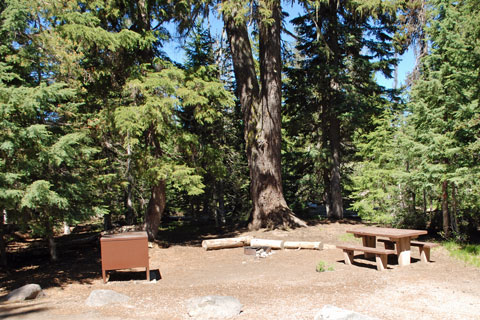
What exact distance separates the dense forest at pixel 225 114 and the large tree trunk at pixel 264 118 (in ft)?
0.18

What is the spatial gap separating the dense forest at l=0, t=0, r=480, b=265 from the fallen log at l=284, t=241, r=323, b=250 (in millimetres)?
2633

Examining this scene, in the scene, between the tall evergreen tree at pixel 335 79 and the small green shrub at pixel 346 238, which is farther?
the tall evergreen tree at pixel 335 79

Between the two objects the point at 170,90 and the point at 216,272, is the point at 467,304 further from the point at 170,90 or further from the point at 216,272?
the point at 170,90

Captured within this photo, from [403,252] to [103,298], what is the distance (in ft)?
21.3

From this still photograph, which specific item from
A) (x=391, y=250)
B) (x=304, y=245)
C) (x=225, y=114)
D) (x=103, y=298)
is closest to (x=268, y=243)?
(x=304, y=245)

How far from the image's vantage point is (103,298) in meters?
6.37

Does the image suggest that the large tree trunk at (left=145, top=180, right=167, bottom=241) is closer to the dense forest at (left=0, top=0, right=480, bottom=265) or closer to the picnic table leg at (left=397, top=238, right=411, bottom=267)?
the dense forest at (left=0, top=0, right=480, bottom=265)

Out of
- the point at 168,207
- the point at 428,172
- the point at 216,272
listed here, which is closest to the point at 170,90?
the point at 216,272

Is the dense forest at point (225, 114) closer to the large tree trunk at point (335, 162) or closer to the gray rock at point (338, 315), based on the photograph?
the large tree trunk at point (335, 162)

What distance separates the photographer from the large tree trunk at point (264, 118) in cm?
1421

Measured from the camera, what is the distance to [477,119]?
27.3 feet

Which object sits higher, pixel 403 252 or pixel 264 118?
pixel 264 118

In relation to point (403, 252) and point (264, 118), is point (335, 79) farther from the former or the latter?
point (403, 252)

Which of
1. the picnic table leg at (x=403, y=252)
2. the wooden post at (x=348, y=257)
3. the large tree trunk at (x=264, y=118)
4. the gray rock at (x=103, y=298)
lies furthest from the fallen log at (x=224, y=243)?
Answer: the gray rock at (x=103, y=298)
